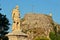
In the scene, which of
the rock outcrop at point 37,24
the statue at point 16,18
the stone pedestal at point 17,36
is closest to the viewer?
the stone pedestal at point 17,36

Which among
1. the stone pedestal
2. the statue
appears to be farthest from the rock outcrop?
the stone pedestal

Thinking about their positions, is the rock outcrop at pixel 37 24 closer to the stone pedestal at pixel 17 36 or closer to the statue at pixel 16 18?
the statue at pixel 16 18

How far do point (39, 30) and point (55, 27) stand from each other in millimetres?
3359

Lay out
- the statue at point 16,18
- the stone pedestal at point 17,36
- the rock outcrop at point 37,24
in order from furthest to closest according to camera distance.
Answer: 1. the rock outcrop at point 37,24
2. the statue at point 16,18
3. the stone pedestal at point 17,36

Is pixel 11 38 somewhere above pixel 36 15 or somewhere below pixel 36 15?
below

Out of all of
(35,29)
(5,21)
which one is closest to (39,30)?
(35,29)

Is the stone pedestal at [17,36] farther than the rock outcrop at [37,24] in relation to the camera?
No

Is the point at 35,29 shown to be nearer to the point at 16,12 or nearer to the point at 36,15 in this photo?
the point at 36,15

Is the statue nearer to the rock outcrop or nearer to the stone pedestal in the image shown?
the stone pedestal

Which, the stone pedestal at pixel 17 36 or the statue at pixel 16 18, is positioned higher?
the statue at pixel 16 18

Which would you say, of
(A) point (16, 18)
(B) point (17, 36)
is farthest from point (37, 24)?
(B) point (17, 36)

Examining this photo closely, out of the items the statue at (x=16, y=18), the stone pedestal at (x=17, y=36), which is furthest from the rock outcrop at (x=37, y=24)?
the stone pedestal at (x=17, y=36)

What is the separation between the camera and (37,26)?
5034cm

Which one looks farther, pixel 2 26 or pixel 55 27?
pixel 55 27
